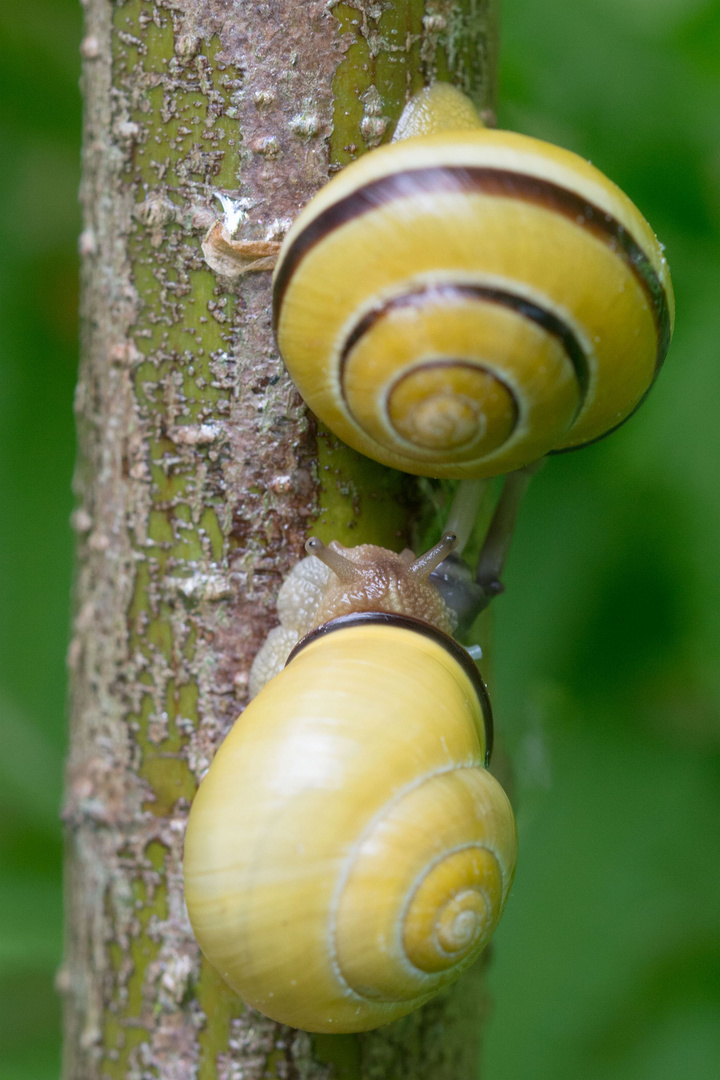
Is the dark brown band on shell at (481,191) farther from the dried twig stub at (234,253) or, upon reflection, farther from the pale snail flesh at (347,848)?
the pale snail flesh at (347,848)

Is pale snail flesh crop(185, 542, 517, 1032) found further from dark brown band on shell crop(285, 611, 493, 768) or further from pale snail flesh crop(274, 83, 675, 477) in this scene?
pale snail flesh crop(274, 83, 675, 477)

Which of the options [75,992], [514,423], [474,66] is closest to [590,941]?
[75,992]

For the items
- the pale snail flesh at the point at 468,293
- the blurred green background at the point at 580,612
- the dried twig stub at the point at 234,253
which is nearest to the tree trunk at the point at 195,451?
Result: the dried twig stub at the point at 234,253

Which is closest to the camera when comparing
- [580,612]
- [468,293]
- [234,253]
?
[468,293]

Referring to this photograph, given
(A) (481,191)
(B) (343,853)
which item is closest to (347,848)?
(B) (343,853)

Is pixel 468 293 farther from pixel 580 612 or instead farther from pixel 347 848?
pixel 580 612
